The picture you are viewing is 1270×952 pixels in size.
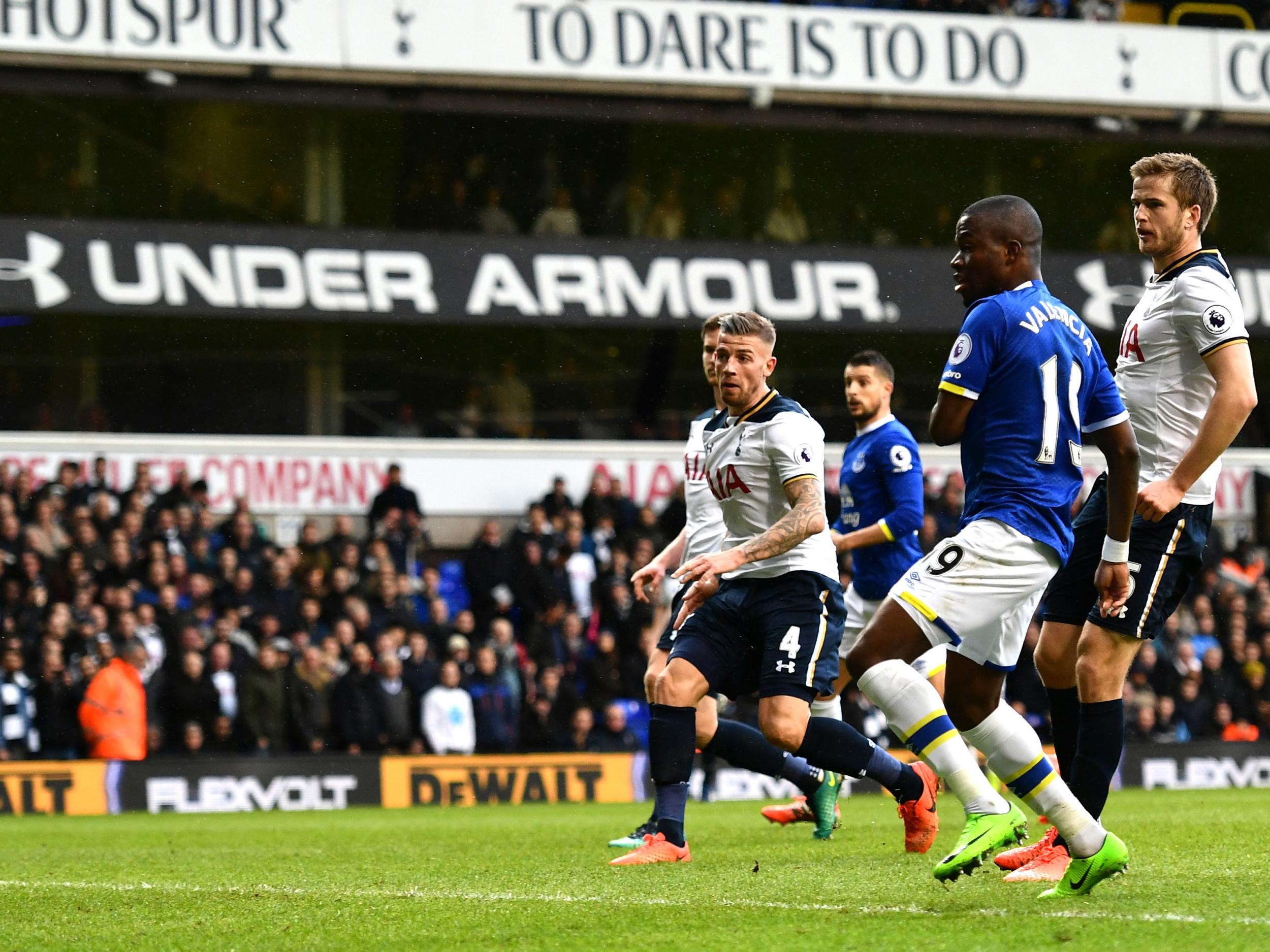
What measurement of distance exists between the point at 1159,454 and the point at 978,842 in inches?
59.0

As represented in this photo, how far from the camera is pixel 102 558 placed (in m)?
16.4

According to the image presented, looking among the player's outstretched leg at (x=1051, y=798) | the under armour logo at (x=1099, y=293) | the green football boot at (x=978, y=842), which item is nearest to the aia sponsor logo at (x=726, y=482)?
the player's outstretched leg at (x=1051, y=798)

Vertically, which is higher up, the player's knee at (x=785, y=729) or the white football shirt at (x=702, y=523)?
the white football shirt at (x=702, y=523)

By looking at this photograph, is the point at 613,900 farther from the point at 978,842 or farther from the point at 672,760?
the point at 672,760

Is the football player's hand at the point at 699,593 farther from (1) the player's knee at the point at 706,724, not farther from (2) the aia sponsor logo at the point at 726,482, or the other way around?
(1) the player's knee at the point at 706,724

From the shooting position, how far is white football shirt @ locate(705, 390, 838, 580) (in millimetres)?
7066

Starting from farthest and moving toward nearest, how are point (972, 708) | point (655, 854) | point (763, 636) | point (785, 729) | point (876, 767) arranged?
1. point (876, 767)
2. point (655, 854)
3. point (763, 636)
4. point (785, 729)
5. point (972, 708)

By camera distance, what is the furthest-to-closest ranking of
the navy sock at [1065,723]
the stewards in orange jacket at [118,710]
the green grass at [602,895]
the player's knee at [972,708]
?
the stewards in orange jacket at [118,710]
the navy sock at [1065,723]
the player's knee at [972,708]
the green grass at [602,895]

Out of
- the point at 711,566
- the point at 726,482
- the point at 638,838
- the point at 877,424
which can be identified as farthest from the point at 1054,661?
the point at 877,424

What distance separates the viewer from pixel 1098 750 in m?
6.05

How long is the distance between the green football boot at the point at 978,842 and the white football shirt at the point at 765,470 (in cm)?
154

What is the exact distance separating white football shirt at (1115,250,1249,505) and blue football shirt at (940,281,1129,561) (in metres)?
0.22

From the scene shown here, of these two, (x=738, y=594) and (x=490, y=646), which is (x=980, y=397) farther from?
(x=490, y=646)

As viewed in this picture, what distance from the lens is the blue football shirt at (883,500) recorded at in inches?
371
